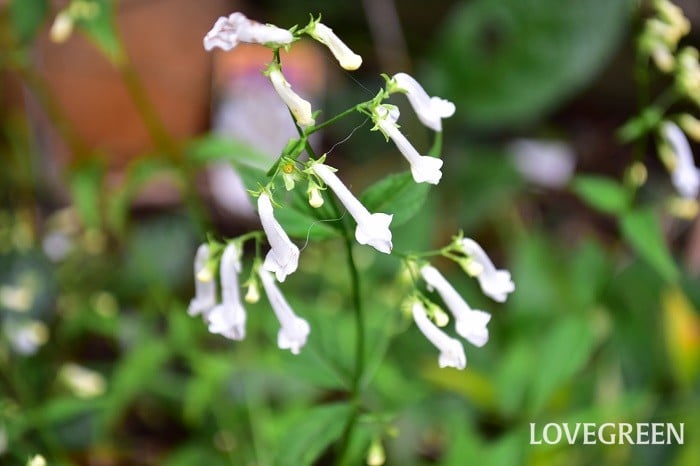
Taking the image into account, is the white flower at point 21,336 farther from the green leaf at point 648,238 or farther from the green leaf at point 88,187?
the green leaf at point 648,238

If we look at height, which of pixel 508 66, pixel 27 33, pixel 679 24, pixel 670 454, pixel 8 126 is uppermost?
pixel 27 33

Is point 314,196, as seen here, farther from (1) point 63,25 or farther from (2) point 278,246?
(1) point 63,25

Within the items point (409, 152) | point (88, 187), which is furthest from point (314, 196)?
point (88, 187)

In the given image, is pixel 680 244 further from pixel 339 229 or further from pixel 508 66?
pixel 339 229

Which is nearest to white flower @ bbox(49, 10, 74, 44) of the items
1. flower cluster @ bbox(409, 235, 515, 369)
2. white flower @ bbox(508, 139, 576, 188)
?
flower cluster @ bbox(409, 235, 515, 369)

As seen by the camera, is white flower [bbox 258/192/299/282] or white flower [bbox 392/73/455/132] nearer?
white flower [bbox 258/192/299/282]

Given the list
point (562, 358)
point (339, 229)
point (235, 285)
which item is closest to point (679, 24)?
point (562, 358)

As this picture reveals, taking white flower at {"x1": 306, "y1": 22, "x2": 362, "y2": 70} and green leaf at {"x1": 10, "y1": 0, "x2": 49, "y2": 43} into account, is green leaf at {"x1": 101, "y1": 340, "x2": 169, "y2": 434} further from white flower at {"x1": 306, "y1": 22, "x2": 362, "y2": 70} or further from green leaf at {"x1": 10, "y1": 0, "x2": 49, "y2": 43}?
white flower at {"x1": 306, "y1": 22, "x2": 362, "y2": 70}
